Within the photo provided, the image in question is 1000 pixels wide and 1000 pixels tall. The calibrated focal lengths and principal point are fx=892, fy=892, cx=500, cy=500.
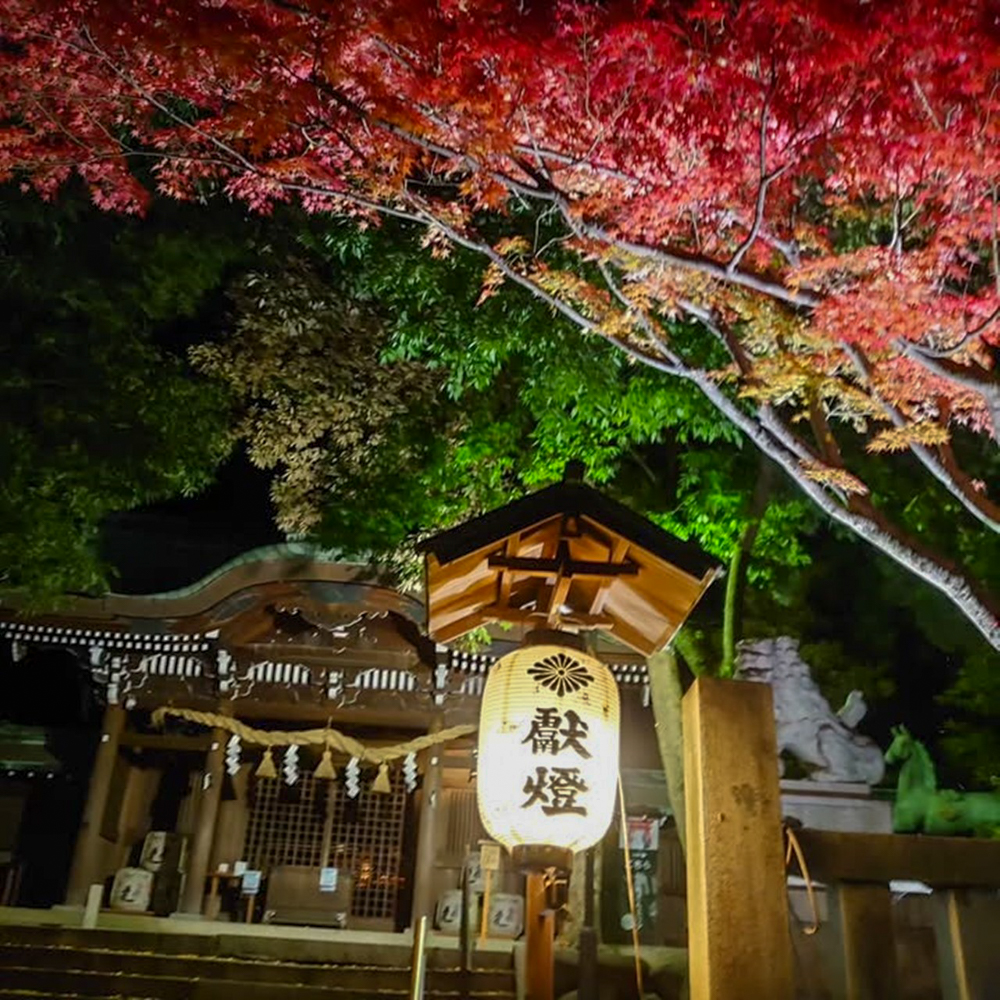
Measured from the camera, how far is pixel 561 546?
5547 mm

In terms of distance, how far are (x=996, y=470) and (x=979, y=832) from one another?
5087mm

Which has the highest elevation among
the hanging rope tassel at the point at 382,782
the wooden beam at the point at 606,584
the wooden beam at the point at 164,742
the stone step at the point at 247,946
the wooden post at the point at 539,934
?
the wooden beam at the point at 164,742

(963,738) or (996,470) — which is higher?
(996,470)

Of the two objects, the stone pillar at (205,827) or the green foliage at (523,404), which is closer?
the green foliage at (523,404)

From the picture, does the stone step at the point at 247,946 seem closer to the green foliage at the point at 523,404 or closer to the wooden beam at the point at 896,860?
the green foliage at the point at 523,404

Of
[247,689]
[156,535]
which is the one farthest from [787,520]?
[156,535]

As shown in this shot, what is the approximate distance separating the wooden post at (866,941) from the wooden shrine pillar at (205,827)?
1309 centimetres

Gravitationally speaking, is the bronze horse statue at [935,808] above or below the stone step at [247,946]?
above

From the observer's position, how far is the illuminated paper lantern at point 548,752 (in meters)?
5.18

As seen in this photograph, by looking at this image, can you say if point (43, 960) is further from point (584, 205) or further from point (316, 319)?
point (584, 205)

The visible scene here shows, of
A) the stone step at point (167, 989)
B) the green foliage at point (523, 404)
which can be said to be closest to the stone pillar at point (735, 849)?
the green foliage at point (523, 404)

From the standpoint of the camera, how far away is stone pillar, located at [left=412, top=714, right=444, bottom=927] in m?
14.5

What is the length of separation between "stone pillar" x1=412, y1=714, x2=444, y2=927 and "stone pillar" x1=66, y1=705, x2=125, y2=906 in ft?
16.9

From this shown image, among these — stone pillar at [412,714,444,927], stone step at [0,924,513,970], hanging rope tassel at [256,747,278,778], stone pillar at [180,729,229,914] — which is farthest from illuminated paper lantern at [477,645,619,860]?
stone pillar at [180,729,229,914]
